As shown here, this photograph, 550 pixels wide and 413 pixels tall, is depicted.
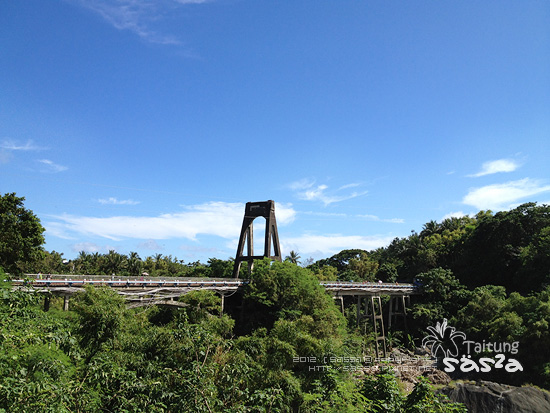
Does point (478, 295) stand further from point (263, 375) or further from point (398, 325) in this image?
point (263, 375)

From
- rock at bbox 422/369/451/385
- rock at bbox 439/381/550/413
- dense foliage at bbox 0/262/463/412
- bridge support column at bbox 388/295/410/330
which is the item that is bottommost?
rock at bbox 422/369/451/385

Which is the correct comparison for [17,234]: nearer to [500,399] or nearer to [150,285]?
[150,285]

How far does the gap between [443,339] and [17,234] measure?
37690 millimetres

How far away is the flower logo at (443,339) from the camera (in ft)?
115

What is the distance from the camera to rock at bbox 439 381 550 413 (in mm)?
19484

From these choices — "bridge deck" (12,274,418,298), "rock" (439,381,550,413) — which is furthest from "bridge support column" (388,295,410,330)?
"rock" (439,381,550,413)

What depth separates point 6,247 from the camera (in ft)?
71.8

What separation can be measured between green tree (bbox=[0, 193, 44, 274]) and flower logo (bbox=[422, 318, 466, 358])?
33.0 m

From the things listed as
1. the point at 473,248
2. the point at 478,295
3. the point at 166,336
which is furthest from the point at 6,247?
the point at 473,248

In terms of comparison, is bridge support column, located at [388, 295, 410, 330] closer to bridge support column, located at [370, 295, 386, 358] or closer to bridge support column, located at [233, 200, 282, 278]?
bridge support column, located at [370, 295, 386, 358]

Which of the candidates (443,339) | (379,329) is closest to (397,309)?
(379,329)

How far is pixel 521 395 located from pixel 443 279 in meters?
23.9

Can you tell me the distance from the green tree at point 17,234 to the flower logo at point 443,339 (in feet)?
108

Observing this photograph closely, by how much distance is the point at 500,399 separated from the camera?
19.8 meters
